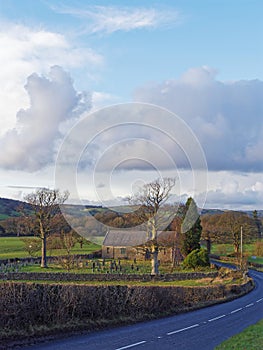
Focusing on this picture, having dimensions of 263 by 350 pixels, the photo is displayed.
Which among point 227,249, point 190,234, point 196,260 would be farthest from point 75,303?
point 227,249

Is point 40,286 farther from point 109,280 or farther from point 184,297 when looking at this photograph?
point 109,280

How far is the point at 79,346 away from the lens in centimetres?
1252

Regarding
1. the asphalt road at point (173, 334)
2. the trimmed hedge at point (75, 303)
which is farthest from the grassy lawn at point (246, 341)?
the trimmed hedge at point (75, 303)

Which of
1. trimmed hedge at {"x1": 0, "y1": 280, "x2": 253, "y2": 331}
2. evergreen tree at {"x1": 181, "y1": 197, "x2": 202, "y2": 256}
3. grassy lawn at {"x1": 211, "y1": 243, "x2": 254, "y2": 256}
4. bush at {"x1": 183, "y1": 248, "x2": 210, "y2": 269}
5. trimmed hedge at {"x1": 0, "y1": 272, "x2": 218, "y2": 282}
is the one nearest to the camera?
trimmed hedge at {"x1": 0, "y1": 280, "x2": 253, "y2": 331}

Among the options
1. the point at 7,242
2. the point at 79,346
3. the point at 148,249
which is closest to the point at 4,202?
the point at 7,242

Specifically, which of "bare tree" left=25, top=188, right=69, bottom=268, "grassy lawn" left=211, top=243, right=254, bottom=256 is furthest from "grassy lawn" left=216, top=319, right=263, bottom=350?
"grassy lawn" left=211, top=243, right=254, bottom=256

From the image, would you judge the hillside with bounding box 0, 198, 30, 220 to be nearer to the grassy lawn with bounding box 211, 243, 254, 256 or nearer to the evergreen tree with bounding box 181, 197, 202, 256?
the grassy lawn with bounding box 211, 243, 254, 256

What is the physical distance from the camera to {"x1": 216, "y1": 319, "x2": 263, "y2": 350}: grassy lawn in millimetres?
12875

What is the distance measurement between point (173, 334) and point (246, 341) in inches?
97.7

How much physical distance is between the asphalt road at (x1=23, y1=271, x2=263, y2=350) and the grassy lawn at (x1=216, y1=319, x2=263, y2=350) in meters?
0.30

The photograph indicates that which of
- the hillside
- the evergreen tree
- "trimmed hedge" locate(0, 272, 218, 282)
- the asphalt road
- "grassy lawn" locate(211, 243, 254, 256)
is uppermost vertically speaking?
the hillside

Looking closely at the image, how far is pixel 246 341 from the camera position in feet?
46.0

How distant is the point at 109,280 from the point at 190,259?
15.4m

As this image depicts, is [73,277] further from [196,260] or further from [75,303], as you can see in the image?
[75,303]
